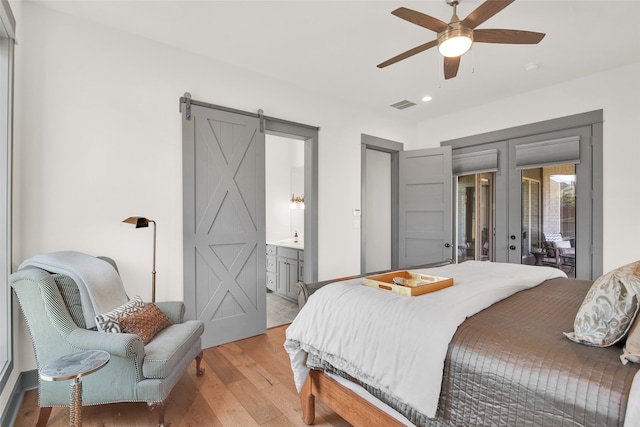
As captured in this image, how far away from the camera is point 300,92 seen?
3881 mm

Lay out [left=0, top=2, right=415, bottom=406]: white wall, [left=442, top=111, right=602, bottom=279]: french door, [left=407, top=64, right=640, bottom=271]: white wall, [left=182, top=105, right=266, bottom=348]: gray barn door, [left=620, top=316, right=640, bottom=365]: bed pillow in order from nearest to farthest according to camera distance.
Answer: [left=620, top=316, right=640, bottom=365]: bed pillow < [left=0, top=2, right=415, bottom=406]: white wall < [left=182, top=105, right=266, bottom=348]: gray barn door < [left=407, top=64, right=640, bottom=271]: white wall < [left=442, top=111, right=602, bottom=279]: french door

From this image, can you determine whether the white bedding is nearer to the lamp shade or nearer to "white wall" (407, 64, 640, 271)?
the lamp shade

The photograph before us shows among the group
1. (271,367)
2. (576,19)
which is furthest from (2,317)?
(576,19)

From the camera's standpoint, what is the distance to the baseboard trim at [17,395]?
188cm

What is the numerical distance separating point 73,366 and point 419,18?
8.59 feet

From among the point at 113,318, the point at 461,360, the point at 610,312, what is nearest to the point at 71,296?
the point at 113,318

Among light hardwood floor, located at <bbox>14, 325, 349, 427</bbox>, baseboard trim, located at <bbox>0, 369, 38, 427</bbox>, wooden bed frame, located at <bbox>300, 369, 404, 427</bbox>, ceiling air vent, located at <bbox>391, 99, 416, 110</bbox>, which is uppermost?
ceiling air vent, located at <bbox>391, 99, 416, 110</bbox>

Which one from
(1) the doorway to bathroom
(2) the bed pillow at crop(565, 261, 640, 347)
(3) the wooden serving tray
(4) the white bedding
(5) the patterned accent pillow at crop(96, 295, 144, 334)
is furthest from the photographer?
(1) the doorway to bathroom

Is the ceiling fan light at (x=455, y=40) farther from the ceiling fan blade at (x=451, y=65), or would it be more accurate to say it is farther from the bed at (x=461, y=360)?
the bed at (x=461, y=360)

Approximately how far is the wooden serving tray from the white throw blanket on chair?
1721mm

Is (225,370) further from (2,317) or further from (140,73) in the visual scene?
(140,73)

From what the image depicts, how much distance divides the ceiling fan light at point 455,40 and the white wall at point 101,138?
206cm

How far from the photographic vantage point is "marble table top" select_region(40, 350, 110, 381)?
1.38 m

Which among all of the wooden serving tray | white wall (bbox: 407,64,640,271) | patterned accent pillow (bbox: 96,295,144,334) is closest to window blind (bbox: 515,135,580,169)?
white wall (bbox: 407,64,640,271)
